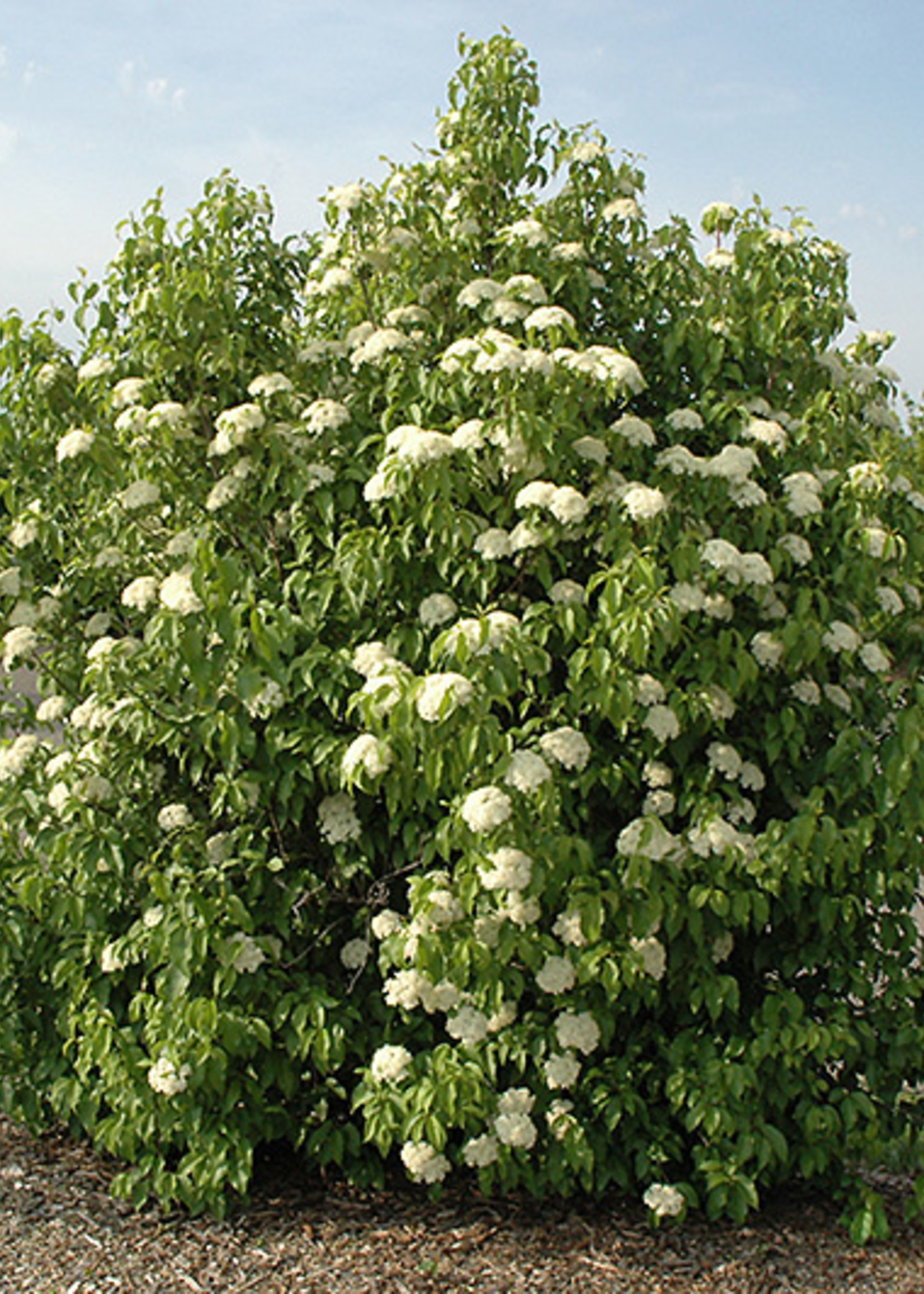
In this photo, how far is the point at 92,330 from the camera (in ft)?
14.7

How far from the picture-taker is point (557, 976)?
3646mm

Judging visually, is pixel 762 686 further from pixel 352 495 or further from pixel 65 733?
pixel 65 733

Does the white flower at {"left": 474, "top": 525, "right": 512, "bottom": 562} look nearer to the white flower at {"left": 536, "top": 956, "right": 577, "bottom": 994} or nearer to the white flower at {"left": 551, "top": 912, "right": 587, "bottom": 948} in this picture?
the white flower at {"left": 551, "top": 912, "right": 587, "bottom": 948}

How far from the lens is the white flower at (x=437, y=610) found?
12.4 feet

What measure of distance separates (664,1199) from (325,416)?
2.36 meters

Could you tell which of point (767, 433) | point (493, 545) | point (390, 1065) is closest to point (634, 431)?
point (767, 433)

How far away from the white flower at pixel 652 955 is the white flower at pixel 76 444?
2.06 m

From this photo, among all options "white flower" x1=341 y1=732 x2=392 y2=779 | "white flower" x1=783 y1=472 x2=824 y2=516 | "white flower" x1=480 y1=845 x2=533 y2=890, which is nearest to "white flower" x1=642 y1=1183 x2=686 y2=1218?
"white flower" x1=480 y1=845 x2=533 y2=890

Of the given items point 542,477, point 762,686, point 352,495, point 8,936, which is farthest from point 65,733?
point 762,686

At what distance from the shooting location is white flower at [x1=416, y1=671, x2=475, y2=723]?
328 cm

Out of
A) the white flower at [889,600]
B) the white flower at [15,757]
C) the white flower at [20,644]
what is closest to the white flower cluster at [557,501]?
the white flower at [889,600]

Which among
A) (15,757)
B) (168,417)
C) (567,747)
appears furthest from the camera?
(15,757)

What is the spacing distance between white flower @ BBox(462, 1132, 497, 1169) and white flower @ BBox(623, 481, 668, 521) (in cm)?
170

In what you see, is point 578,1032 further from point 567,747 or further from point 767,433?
point 767,433
